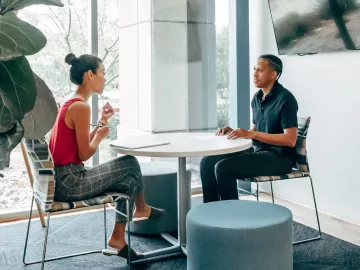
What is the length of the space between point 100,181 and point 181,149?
493 mm

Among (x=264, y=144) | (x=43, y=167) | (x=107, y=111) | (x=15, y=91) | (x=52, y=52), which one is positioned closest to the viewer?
(x=15, y=91)

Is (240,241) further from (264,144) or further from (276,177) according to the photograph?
(264,144)

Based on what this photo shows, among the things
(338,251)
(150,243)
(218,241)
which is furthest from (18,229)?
(338,251)

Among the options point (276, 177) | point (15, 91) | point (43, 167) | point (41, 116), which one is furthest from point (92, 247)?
point (15, 91)

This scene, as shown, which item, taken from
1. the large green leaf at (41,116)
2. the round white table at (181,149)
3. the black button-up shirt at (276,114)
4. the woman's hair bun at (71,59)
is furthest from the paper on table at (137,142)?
the large green leaf at (41,116)

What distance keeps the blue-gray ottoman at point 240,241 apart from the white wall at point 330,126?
4.54 feet

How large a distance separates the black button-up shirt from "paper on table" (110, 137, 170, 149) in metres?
0.78

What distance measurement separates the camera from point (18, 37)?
513 mm

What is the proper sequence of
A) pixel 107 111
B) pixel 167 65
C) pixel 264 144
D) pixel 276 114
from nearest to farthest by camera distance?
pixel 107 111 → pixel 276 114 → pixel 264 144 → pixel 167 65

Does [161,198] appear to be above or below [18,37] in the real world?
below

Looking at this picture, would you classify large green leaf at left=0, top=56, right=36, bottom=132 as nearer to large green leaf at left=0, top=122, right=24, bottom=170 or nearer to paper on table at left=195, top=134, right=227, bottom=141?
large green leaf at left=0, top=122, right=24, bottom=170

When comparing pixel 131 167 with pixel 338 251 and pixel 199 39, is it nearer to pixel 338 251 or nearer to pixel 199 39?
pixel 338 251

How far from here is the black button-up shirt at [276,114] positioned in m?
3.12

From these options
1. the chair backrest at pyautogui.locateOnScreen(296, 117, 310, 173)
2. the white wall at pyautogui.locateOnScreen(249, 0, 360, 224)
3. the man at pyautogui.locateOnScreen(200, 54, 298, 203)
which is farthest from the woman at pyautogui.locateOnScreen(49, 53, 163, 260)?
the white wall at pyautogui.locateOnScreen(249, 0, 360, 224)
